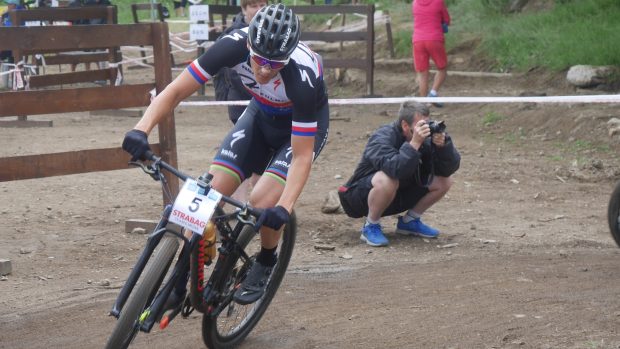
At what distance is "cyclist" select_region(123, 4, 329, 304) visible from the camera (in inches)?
179

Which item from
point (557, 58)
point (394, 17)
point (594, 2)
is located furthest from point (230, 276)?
point (394, 17)

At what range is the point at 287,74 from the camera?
15.9 feet

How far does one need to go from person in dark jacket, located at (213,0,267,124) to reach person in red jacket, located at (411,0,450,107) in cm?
624

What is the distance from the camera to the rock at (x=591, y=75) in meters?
13.1

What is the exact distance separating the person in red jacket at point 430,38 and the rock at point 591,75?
6.21 ft

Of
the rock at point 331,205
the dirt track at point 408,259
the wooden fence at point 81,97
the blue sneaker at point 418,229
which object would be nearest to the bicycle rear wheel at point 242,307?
the dirt track at point 408,259

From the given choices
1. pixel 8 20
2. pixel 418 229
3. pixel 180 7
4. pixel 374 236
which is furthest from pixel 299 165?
pixel 180 7

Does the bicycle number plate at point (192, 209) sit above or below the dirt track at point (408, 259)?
above

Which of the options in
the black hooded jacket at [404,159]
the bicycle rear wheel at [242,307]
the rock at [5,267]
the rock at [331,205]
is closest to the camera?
the bicycle rear wheel at [242,307]

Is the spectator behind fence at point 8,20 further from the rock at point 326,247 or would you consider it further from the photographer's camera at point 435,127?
the photographer's camera at point 435,127

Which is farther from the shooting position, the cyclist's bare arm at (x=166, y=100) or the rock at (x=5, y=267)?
the rock at (x=5, y=267)

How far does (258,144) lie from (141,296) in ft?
5.19

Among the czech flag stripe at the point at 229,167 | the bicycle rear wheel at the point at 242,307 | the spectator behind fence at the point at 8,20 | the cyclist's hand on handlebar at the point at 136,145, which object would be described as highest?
the cyclist's hand on handlebar at the point at 136,145

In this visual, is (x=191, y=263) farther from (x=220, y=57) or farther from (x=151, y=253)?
(x=220, y=57)
